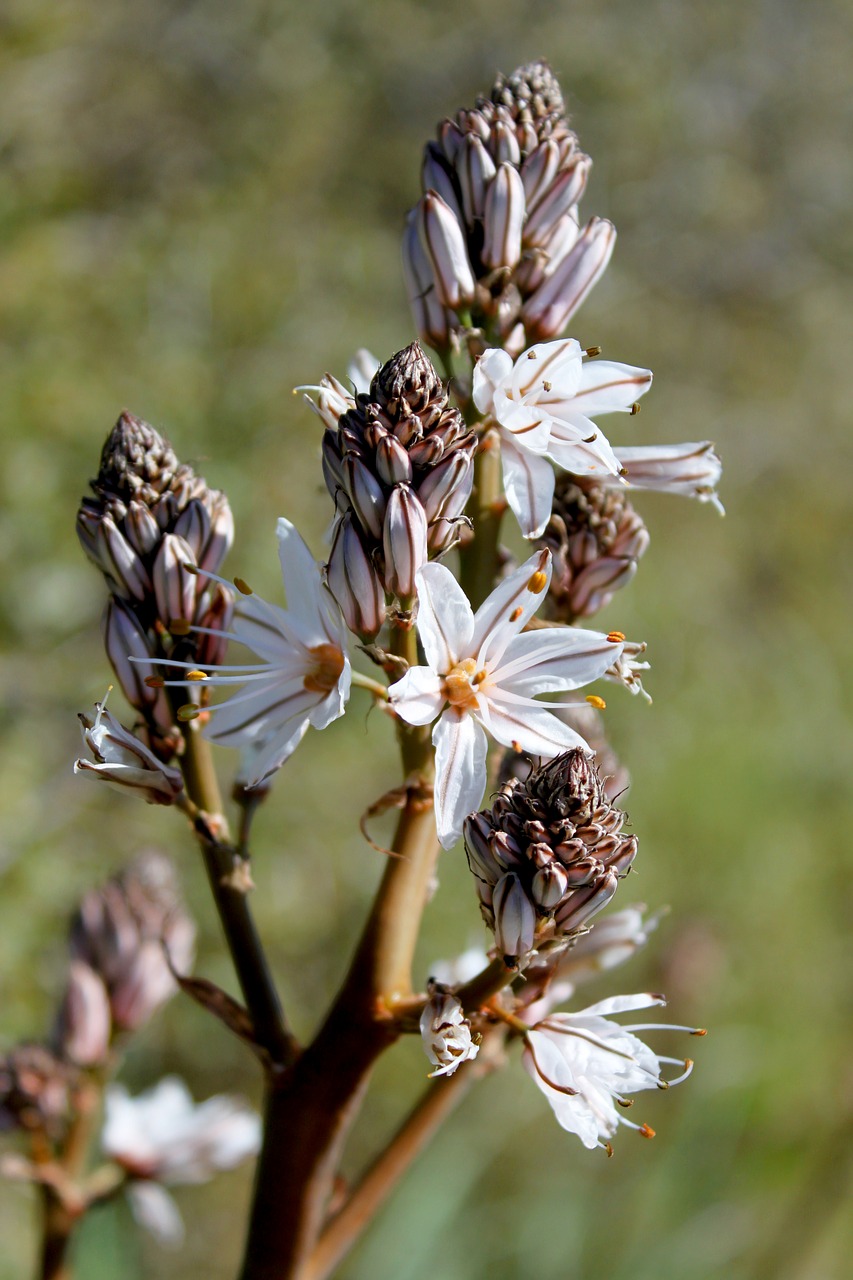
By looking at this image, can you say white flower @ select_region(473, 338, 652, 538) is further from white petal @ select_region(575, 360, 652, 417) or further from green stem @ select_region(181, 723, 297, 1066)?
green stem @ select_region(181, 723, 297, 1066)

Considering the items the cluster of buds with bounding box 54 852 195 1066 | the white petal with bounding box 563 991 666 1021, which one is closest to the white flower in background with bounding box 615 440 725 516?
the white petal with bounding box 563 991 666 1021

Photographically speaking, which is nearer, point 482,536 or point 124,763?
point 124,763

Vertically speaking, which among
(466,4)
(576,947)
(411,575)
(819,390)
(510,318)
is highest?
(466,4)

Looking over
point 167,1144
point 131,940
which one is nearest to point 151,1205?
point 167,1144

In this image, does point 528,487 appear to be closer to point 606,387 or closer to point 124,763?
point 606,387

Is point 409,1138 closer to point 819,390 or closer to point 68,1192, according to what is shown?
point 68,1192

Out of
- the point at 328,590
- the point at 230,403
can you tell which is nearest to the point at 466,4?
the point at 230,403
